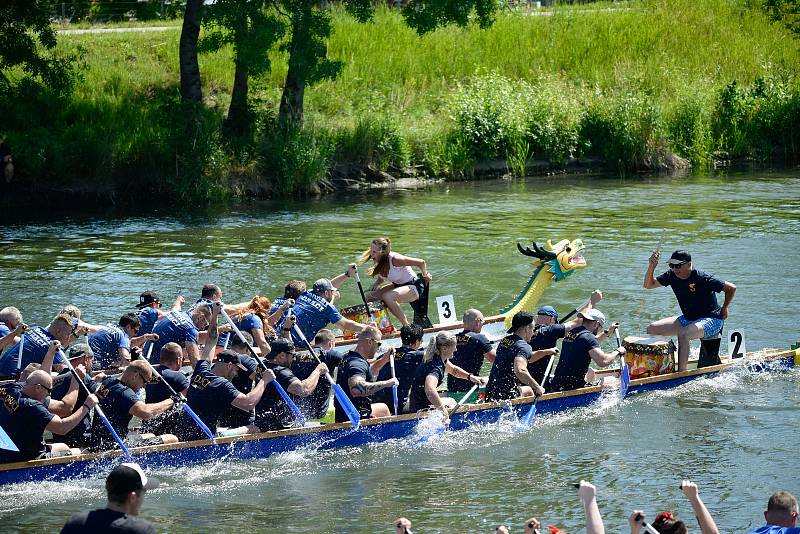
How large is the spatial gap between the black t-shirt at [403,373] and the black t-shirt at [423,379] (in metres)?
0.12

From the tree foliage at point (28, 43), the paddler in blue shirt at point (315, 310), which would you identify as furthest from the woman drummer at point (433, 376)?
the tree foliage at point (28, 43)

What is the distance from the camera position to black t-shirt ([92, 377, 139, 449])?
1222 cm

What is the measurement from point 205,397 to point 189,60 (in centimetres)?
1949

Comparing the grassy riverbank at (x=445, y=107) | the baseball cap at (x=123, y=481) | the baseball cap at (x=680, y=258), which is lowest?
the baseball cap at (x=123, y=481)

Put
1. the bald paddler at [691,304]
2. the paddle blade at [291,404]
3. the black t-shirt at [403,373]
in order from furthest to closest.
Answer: the bald paddler at [691,304] < the black t-shirt at [403,373] < the paddle blade at [291,404]

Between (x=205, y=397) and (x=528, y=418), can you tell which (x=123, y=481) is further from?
(x=528, y=418)

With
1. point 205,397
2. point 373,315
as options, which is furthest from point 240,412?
point 373,315

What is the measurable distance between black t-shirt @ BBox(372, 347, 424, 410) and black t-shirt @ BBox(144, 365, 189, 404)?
7.67 ft

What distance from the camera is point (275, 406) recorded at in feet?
43.0

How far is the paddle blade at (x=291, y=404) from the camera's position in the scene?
42.1ft

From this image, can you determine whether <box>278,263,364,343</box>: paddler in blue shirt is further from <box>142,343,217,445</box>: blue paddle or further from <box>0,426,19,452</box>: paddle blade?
<box>0,426,19,452</box>: paddle blade

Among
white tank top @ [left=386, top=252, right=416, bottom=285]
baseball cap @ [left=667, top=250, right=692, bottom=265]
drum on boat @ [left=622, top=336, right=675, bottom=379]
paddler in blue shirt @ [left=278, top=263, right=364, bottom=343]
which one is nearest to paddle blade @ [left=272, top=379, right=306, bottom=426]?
paddler in blue shirt @ [left=278, top=263, right=364, bottom=343]

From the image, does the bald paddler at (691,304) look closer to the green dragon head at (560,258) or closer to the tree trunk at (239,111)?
the green dragon head at (560,258)

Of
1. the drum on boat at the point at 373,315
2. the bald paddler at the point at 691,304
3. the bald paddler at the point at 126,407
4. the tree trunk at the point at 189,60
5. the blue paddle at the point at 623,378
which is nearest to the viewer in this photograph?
the bald paddler at the point at 126,407
